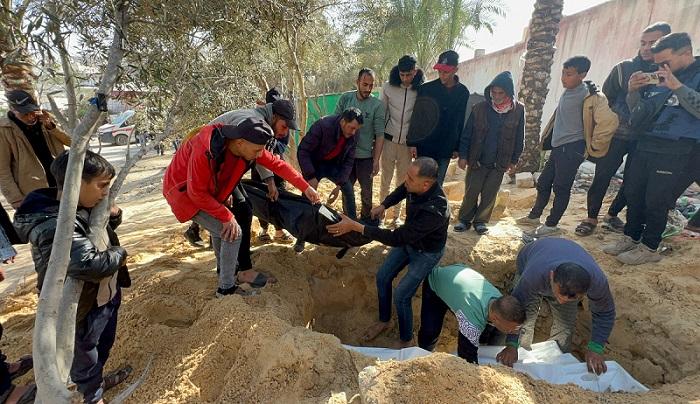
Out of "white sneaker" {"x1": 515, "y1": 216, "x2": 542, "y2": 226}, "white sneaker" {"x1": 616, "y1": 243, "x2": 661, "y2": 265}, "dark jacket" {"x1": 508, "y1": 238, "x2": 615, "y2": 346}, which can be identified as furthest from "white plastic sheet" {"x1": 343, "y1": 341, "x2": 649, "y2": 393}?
"white sneaker" {"x1": 515, "y1": 216, "x2": 542, "y2": 226}

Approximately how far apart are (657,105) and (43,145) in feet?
18.6

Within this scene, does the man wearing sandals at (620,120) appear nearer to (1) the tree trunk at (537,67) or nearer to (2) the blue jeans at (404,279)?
(2) the blue jeans at (404,279)

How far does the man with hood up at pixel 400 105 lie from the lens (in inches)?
158

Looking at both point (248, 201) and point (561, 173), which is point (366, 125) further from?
point (561, 173)

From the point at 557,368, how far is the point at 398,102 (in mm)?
2992

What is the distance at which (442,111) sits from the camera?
13.0 ft

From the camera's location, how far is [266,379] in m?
2.18

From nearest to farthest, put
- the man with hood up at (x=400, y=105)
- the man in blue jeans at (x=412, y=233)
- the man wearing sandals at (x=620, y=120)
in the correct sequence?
1. the man in blue jeans at (x=412, y=233)
2. the man wearing sandals at (x=620, y=120)
3. the man with hood up at (x=400, y=105)

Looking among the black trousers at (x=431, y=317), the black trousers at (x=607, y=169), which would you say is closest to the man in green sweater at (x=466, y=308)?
the black trousers at (x=431, y=317)

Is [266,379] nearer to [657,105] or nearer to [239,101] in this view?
[239,101]

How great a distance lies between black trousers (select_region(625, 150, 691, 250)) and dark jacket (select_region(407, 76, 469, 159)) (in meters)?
1.77

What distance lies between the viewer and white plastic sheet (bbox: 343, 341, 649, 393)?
102 inches

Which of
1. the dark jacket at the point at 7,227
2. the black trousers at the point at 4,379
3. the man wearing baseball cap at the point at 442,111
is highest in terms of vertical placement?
the man wearing baseball cap at the point at 442,111

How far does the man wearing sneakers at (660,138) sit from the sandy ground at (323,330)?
14.5 inches
